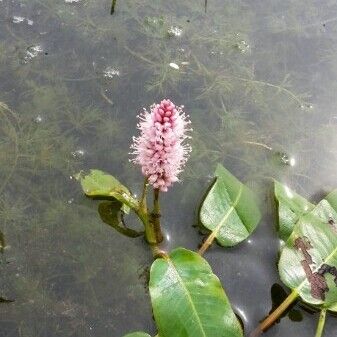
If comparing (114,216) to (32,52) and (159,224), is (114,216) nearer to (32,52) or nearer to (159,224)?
(159,224)

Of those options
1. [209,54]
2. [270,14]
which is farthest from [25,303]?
[270,14]

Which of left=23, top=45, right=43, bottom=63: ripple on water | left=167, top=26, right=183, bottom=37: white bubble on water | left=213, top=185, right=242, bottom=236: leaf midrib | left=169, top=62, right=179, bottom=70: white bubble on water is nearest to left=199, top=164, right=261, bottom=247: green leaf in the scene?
left=213, top=185, right=242, bottom=236: leaf midrib

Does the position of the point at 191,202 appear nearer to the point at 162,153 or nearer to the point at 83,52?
the point at 162,153

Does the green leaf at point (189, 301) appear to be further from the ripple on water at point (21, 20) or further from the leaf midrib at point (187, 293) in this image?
the ripple on water at point (21, 20)

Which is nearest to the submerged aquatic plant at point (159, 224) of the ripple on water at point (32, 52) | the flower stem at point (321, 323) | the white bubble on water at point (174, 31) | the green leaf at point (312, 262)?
the green leaf at point (312, 262)

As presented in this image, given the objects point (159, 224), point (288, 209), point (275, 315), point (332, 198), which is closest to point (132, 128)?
point (159, 224)

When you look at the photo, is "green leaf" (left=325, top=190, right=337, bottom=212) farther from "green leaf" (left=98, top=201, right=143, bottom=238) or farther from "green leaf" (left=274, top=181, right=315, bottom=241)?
"green leaf" (left=98, top=201, right=143, bottom=238)
